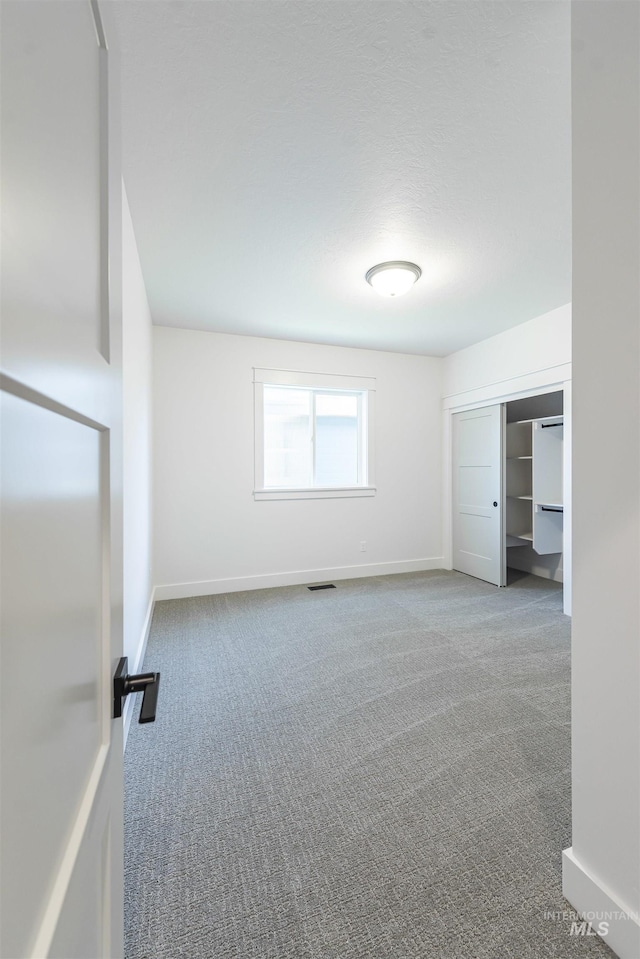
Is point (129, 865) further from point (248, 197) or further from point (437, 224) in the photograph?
point (437, 224)

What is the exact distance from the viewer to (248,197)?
2.11 metres

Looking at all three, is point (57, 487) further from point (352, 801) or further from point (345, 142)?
point (345, 142)

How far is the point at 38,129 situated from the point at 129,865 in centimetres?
182

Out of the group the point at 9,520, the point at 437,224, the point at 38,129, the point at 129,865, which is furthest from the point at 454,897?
the point at 437,224

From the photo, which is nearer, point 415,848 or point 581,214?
point 581,214

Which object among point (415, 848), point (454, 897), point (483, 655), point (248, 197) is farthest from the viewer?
point (483, 655)

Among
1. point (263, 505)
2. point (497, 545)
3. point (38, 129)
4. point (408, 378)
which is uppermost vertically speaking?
point (408, 378)

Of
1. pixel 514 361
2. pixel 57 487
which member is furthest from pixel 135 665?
pixel 514 361

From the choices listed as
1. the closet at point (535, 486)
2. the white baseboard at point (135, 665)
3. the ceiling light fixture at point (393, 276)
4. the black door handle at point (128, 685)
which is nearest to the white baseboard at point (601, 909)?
the black door handle at point (128, 685)

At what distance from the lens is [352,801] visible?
1549 millimetres

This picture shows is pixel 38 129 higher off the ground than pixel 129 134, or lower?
lower

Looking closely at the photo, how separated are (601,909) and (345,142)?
8.99ft

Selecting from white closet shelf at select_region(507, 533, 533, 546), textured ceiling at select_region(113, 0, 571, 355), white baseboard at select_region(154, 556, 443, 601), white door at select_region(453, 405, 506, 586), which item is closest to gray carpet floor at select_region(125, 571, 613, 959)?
white baseboard at select_region(154, 556, 443, 601)

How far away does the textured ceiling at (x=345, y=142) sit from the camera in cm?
132
